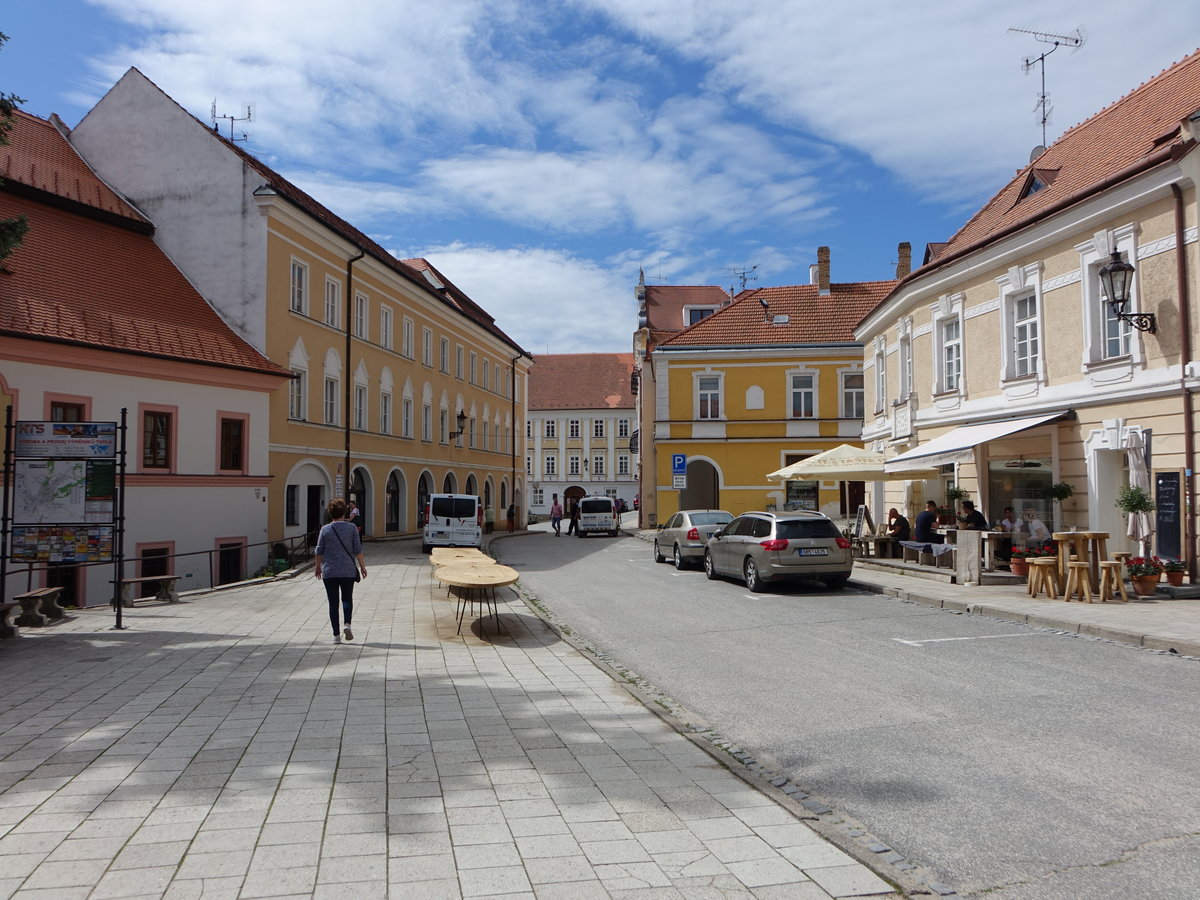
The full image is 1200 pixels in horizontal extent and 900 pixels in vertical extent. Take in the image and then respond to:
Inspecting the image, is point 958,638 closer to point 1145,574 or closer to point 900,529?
point 1145,574

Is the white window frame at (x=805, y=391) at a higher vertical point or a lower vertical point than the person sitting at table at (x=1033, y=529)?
higher

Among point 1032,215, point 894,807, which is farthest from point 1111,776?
point 1032,215

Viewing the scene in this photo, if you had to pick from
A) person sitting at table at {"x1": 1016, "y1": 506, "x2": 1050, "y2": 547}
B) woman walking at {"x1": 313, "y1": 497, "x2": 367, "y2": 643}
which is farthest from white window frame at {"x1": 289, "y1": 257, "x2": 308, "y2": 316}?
person sitting at table at {"x1": 1016, "y1": 506, "x2": 1050, "y2": 547}

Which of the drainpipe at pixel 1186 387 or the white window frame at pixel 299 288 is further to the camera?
the white window frame at pixel 299 288

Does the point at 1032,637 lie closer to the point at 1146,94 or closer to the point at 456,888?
the point at 456,888

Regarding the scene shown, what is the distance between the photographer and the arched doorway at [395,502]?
37.0 metres

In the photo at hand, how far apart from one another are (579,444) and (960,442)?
211 ft

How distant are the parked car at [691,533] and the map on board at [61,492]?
45.2 feet

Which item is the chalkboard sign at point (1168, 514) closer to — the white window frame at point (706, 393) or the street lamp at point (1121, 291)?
the street lamp at point (1121, 291)

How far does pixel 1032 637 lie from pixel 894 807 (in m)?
7.38

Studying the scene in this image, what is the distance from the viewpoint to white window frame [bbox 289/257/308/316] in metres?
29.0

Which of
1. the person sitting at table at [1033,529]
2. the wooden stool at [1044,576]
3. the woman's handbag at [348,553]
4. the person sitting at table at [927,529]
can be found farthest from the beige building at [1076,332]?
the woman's handbag at [348,553]

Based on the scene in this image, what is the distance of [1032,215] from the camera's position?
1812 cm

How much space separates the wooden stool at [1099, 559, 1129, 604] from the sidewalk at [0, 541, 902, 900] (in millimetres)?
9187
